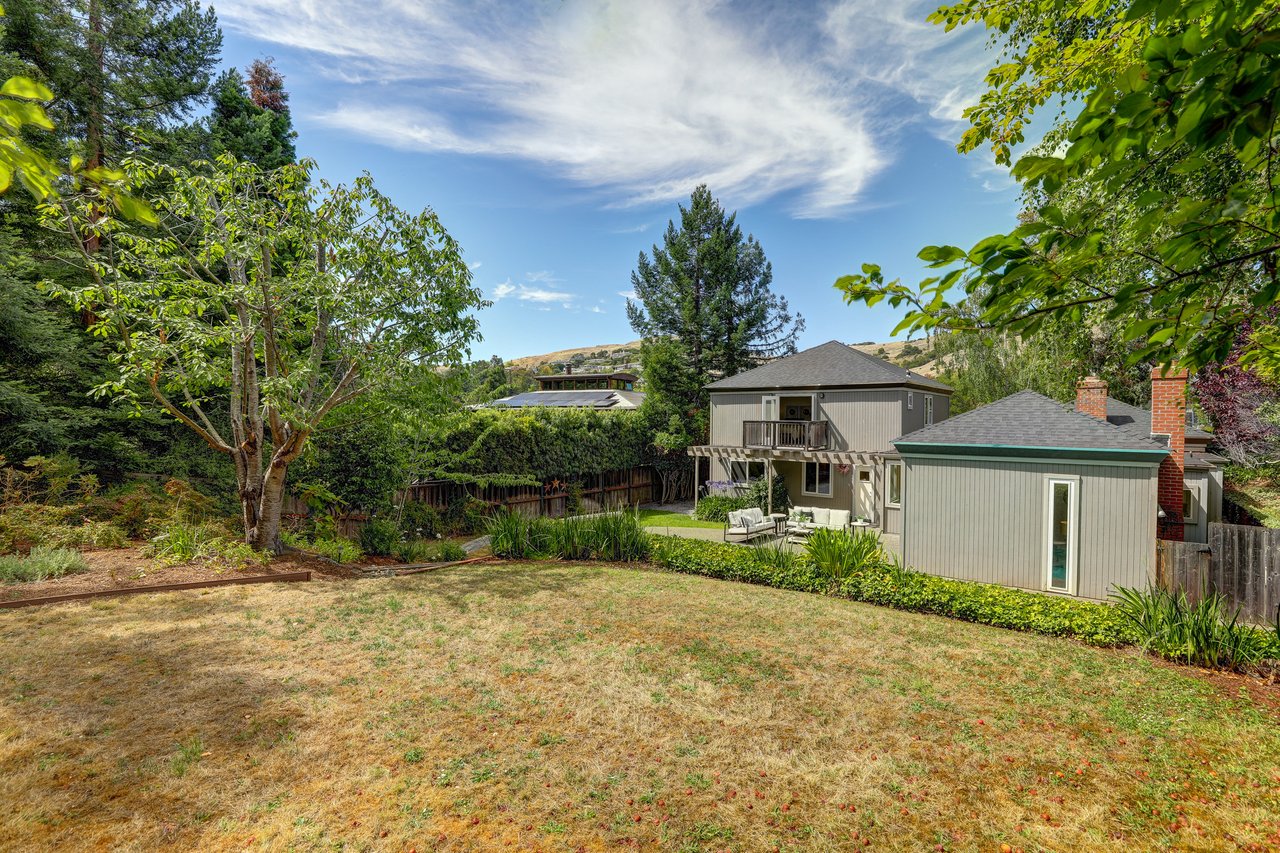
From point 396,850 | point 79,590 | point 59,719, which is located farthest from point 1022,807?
point 79,590

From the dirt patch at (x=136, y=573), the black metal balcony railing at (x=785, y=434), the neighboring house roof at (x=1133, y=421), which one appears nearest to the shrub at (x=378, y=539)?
the dirt patch at (x=136, y=573)

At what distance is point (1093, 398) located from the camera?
35.9 feet

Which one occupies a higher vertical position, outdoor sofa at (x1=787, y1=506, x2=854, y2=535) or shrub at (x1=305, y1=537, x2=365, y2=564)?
shrub at (x1=305, y1=537, x2=365, y2=564)

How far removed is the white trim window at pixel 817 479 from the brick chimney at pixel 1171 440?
9.71 metres

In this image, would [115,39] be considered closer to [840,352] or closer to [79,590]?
[79,590]

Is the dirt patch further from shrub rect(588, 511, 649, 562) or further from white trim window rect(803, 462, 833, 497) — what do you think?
white trim window rect(803, 462, 833, 497)

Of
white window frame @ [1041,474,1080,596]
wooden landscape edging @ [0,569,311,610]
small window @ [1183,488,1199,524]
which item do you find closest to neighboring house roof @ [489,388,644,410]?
wooden landscape edging @ [0,569,311,610]

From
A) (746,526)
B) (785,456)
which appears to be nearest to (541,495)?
(746,526)

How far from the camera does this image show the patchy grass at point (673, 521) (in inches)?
695

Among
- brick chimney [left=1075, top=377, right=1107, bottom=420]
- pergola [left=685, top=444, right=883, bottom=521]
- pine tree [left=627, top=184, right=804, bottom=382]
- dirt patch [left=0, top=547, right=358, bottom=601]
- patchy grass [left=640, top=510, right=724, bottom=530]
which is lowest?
patchy grass [left=640, top=510, right=724, bottom=530]

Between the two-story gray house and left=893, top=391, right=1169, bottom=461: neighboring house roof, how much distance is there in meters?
5.55

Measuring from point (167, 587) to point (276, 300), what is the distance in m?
4.44

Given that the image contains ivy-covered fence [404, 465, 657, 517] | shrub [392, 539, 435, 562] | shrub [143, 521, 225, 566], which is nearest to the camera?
shrub [143, 521, 225, 566]

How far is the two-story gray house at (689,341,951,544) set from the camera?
17.7 meters
